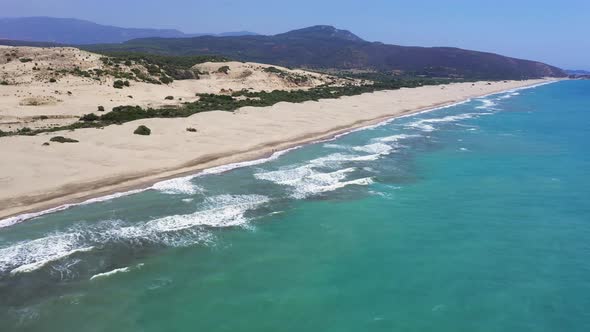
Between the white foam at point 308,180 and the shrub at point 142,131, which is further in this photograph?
the shrub at point 142,131

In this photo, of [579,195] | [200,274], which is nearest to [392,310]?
[200,274]

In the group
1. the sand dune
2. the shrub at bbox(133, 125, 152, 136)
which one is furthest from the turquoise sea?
the sand dune

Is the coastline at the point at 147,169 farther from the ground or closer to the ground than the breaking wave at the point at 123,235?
farther from the ground

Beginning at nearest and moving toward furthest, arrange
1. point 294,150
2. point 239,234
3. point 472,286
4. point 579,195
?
point 472,286
point 239,234
point 579,195
point 294,150

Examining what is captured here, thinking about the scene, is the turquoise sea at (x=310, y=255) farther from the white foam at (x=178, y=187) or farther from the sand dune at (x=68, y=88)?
the sand dune at (x=68, y=88)

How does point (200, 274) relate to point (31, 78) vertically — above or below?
below

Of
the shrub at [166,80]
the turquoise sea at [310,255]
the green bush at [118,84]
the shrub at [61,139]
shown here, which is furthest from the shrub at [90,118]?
the shrub at [166,80]

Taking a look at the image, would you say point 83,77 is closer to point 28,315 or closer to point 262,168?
point 262,168

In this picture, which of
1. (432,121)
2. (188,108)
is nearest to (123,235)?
(188,108)
